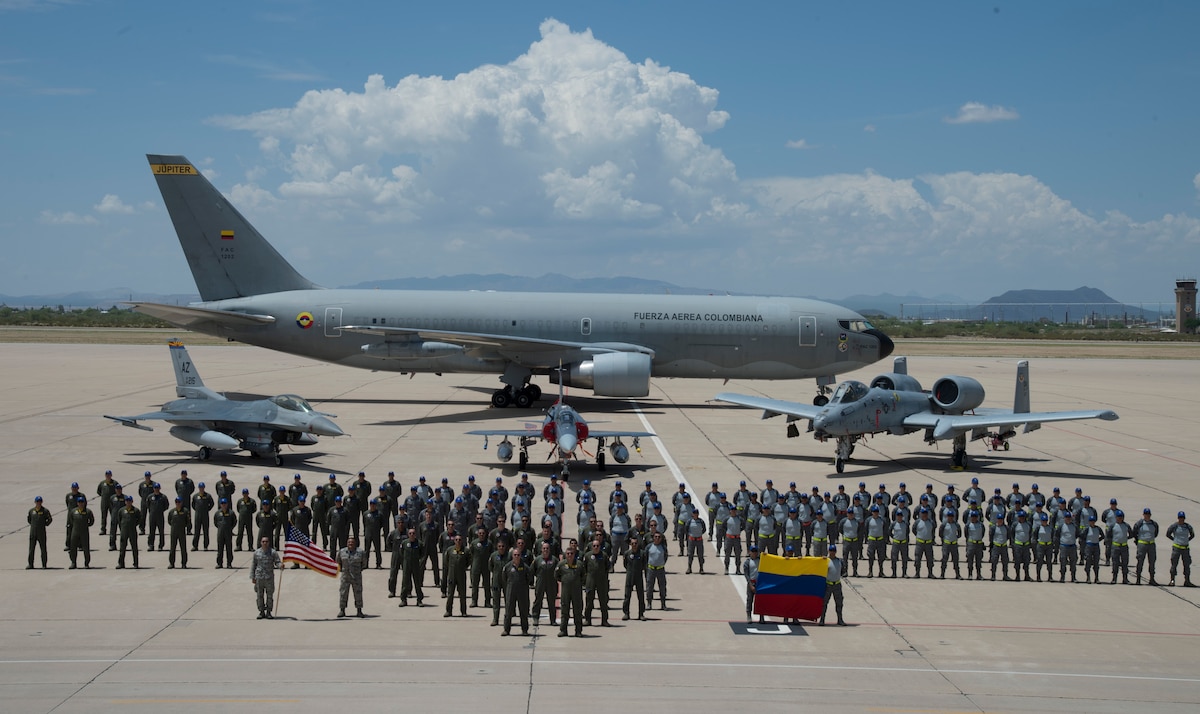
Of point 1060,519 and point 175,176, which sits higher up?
point 175,176

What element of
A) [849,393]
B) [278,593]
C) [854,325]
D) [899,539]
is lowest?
[278,593]

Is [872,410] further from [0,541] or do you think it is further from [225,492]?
[0,541]

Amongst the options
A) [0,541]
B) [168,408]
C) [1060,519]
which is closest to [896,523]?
[1060,519]

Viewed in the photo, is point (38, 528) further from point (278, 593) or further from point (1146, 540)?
point (1146, 540)

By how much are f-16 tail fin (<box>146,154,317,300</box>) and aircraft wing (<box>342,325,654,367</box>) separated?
4670 millimetres

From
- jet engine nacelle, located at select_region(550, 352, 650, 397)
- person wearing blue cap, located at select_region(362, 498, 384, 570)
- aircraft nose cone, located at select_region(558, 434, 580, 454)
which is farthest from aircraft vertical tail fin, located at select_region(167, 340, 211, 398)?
jet engine nacelle, located at select_region(550, 352, 650, 397)

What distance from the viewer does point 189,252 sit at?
115 ft

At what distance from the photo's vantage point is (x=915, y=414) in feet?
78.6

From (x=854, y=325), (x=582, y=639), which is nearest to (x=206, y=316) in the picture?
(x=854, y=325)

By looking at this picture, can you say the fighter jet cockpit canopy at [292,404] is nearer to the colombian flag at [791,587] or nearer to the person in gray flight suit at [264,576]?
the person in gray flight suit at [264,576]

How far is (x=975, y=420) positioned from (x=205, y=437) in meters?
18.4

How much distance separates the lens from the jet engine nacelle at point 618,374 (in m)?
31.0

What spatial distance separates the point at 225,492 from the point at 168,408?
7.81 m

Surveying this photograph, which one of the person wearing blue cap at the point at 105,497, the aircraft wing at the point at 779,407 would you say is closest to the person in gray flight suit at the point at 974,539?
the aircraft wing at the point at 779,407
